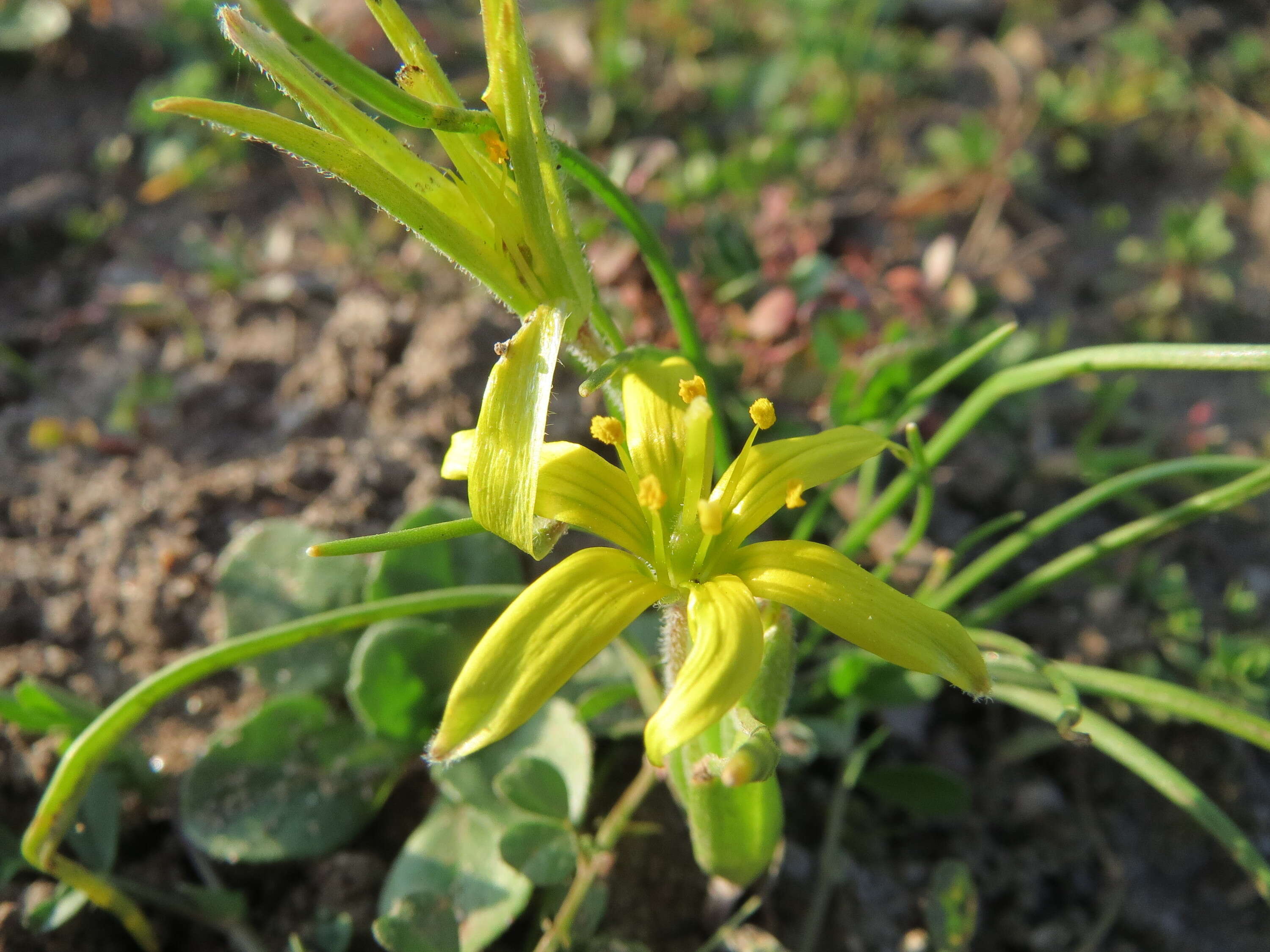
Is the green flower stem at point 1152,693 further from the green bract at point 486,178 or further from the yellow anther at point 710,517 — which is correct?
the green bract at point 486,178

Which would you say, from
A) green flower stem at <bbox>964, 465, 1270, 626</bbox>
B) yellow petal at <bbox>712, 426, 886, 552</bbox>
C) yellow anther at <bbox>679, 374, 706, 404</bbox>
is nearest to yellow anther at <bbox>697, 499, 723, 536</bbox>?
yellow petal at <bbox>712, 426, 886, 552</bbox>

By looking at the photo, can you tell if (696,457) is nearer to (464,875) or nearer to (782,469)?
(782,469)

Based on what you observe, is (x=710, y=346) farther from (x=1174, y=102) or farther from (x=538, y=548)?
(x=1174, y=102)

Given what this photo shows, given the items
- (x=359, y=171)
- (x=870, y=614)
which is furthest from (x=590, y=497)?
(x=359, y=171)

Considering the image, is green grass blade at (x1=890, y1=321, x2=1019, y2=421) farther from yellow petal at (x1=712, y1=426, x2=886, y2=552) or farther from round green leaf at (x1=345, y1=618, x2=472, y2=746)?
round green leaf at (x1=345, y1=618, x2=472, y2=746)

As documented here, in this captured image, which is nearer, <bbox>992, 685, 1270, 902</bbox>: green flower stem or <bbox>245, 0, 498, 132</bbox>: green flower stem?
<bbox>245, 0, 498, 132</bbox>: green flower stem

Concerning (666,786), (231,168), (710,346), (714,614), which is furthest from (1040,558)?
(231,168)

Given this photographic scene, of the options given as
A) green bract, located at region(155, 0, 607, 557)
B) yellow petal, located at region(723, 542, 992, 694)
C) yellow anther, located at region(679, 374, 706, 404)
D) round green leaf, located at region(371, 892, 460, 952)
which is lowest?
round green leaf, located at region(371, 892, 460, 952)
